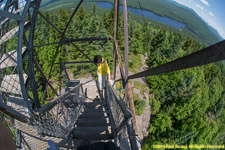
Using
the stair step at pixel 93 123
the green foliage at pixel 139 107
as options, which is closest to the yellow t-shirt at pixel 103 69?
the stair step at pixel 93 123

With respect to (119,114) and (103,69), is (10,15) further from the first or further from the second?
(103,69)

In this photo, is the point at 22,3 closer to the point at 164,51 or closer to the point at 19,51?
the point at 19,51

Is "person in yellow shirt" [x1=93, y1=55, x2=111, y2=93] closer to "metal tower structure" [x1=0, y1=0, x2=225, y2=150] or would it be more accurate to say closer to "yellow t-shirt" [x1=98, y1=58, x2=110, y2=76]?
"yellow t-shirt" [x1=98, y1=58, x2=110, y2=76]

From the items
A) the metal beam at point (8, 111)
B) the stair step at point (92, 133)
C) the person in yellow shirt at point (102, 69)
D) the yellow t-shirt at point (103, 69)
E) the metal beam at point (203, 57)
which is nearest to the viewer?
the metal beam at point (203, 57)

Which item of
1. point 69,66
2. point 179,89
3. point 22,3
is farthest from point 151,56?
point 22,3

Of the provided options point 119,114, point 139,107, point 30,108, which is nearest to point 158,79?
point 139,107

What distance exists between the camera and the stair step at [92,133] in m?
3.38

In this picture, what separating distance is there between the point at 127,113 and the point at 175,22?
117256 millimetres

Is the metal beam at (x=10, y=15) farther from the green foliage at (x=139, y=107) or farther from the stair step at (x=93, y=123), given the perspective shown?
the green foliage at (x=139, y=107)

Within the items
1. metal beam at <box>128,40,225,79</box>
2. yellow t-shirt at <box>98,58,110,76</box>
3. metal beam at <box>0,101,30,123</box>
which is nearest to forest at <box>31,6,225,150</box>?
yellow t-shirt at <box>98,58,110,76</box>

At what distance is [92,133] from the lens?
347 cm

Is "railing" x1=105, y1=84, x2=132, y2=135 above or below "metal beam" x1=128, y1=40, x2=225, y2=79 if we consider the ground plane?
below

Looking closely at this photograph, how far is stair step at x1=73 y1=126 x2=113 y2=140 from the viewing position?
3377 mm

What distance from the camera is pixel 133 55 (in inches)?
1586
